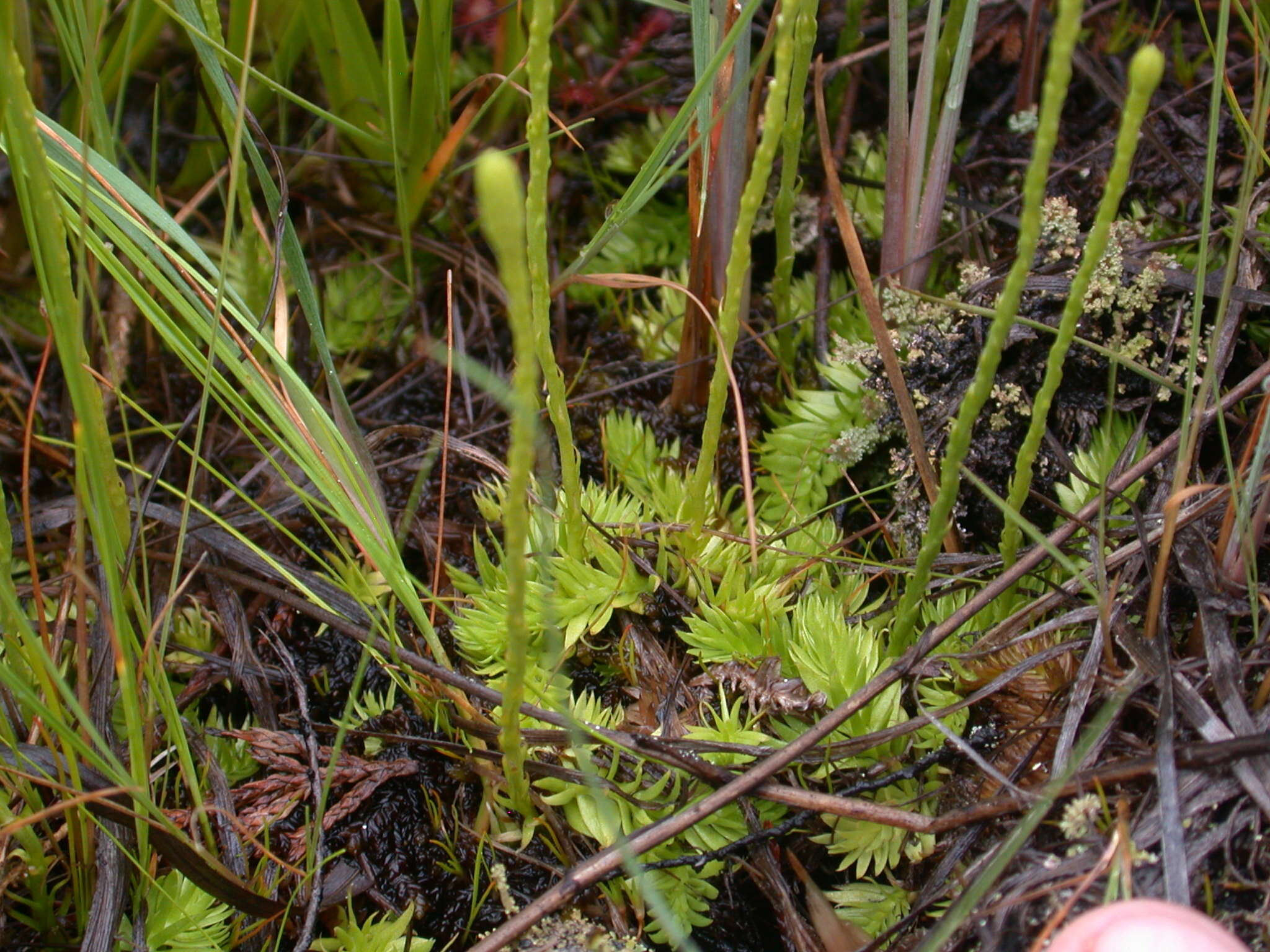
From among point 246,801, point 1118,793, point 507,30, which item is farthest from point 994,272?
point 246,801

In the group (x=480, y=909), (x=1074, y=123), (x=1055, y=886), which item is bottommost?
(x=480, y=909)

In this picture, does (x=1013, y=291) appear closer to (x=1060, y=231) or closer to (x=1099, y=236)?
(x=1099, y=236)

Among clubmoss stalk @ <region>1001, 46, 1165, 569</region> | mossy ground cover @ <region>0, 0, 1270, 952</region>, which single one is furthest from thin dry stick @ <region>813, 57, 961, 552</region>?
clubmoss stalk @ <region>1001, 46, 1165, 569</region>

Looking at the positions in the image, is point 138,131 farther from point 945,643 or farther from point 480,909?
point 945,643

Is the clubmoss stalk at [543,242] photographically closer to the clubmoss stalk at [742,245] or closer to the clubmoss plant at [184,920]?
the clubmoss stalk at [742,245]

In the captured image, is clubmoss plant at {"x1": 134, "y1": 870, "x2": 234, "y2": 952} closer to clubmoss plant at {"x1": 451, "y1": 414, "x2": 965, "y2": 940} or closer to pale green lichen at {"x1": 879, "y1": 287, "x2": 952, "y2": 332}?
clubmoss plant at {"x1": 451, "y1": 414, "x2": 965, "y2": 940}

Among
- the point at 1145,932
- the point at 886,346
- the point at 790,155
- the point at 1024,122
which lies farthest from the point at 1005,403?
the point at 1145,932
